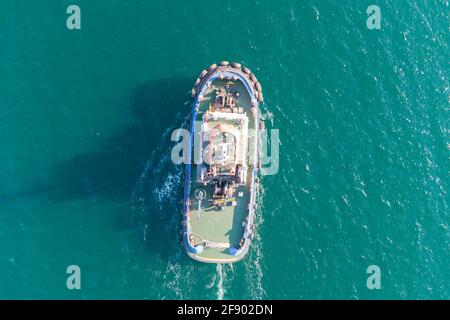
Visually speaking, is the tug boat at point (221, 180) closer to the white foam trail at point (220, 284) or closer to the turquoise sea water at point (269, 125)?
the white foam trail at point (220, 284)

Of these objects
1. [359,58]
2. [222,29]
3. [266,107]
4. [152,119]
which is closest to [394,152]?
[359,58]

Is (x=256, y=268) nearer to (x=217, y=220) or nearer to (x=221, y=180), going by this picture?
(x=217, y=220)

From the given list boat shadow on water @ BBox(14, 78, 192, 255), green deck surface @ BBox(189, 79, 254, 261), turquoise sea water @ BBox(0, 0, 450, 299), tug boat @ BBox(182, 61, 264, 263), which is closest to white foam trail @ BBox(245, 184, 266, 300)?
turquoise sea water @ BBox(0, 0, 450, 299)

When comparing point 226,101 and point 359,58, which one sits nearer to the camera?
point 226,101

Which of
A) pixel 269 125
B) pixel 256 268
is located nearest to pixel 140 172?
pixel 269 125

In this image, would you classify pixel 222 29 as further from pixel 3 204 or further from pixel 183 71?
pixel 3 204

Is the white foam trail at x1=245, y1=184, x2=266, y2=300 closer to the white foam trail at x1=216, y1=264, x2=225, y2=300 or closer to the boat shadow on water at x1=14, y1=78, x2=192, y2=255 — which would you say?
the white foam trail at x1=216, y1=264, x2=225, y2=300
